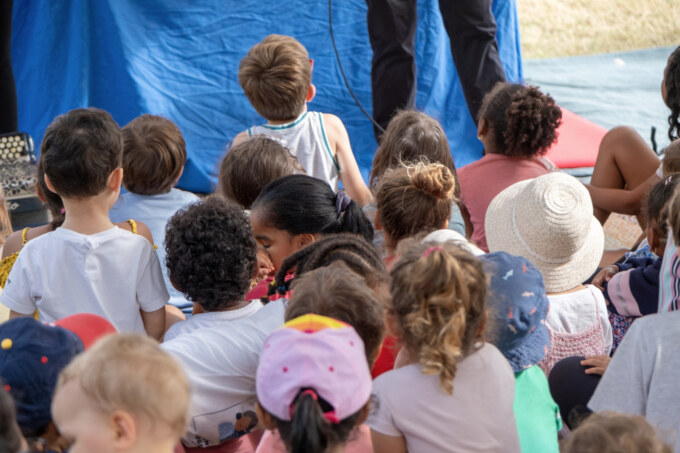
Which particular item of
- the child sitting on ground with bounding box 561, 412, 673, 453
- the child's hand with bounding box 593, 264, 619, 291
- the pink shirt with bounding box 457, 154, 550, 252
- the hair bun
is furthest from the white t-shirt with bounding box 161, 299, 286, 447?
the pink shirt with bounding box 457, 154, 550, 252

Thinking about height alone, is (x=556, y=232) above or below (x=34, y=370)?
below

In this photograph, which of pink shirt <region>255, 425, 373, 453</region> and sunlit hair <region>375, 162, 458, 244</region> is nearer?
pink shirt <region>255, 425, 373, 453</region>

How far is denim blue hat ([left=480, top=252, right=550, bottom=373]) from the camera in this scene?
1.47 metres

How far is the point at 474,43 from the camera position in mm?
3527

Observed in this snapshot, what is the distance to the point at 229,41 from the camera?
155 inches

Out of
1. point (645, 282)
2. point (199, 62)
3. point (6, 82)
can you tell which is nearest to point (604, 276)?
point (645, 282)

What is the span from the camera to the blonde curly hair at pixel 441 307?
1.31 m

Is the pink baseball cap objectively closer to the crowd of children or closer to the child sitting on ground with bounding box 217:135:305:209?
the crowd of children

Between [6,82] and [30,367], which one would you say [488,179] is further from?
[6,82]

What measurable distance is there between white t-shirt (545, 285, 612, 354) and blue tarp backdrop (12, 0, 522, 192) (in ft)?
6.94

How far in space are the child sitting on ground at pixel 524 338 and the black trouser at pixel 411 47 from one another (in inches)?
84.4

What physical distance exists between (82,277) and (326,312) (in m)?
0.71

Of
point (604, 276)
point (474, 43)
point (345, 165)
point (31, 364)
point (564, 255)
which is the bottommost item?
point (604, 276)

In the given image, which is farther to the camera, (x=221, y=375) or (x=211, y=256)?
(x=211, y=256)
